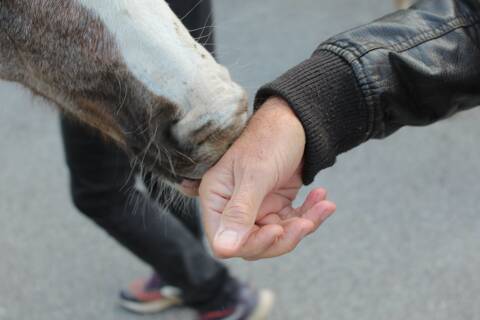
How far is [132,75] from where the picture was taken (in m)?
1.02

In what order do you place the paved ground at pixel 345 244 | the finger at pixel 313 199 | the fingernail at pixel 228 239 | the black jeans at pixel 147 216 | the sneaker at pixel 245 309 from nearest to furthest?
the fingernail at pixel 228 239 → the finger at pixel 313 199 → the black jeans at pixel 147 216 → the sneaker at pixel 245 309 → the paved ground at pixel 345 244

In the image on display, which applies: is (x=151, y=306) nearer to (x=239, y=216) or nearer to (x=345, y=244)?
(x=345, y=244)

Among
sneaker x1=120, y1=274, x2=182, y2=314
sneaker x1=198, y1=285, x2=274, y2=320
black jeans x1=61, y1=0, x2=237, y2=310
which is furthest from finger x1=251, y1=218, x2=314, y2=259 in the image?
sneaker x1=120, y1=274, x2=182, y2=314

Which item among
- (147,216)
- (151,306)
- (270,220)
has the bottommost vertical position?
(151,306)

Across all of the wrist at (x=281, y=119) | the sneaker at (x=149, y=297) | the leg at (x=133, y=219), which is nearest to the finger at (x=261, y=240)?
the wrist at (x=281, y=119)

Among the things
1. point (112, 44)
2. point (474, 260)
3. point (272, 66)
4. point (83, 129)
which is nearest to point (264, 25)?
point (272, 66)

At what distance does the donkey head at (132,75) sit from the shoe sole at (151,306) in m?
0.88

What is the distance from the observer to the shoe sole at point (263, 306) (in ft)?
5.89

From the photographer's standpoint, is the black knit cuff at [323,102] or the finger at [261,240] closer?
the finger at [261,240]

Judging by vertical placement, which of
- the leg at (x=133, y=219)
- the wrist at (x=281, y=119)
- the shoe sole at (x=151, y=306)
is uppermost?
the wrist at (x=281, y=119)

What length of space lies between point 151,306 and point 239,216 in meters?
1.18

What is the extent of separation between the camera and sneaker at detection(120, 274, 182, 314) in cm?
190

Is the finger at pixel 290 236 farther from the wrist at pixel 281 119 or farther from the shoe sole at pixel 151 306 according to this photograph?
the shoe sole at pixel 151 306

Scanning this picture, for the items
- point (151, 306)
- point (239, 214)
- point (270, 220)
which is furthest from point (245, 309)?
point (239, 214)
